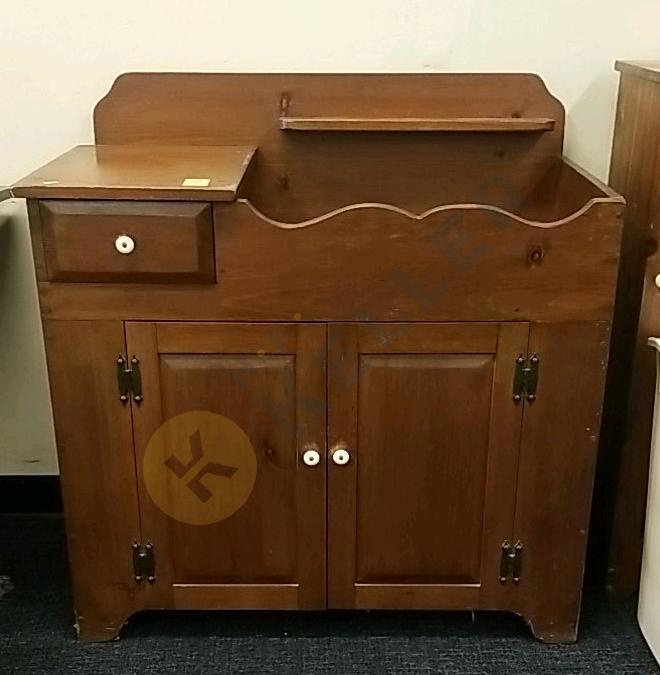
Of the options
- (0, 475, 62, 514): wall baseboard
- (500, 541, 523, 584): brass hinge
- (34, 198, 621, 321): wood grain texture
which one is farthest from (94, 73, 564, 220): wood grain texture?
(0, 475, 62, 514): wall baseboard

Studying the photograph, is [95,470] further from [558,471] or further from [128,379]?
[558,471]

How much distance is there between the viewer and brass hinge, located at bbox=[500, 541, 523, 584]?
1.45m

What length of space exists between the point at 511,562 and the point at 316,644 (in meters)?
0.37

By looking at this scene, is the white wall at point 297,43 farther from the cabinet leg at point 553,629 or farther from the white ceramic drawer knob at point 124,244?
the cabinet leg at point 553,629

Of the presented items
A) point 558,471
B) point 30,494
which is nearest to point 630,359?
point 558,471

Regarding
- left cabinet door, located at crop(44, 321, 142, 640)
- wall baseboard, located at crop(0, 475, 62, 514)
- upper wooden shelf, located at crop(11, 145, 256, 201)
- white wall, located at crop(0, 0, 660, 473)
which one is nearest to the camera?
upper wooden shelf, located at crop(11, 145, 256, 201)

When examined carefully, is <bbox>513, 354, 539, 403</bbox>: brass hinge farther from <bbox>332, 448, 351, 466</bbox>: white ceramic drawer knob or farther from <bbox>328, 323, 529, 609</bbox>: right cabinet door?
<bbox>332, 448, 351, 466</bbox>: white ceramic drawer knob

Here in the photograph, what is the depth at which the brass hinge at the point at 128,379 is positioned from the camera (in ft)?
4.39

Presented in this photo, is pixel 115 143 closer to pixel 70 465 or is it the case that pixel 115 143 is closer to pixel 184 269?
pixel 184 269

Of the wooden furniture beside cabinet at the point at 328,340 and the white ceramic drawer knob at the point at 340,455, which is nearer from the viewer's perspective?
the wooden furniture beside cabinet at the point at 328,340

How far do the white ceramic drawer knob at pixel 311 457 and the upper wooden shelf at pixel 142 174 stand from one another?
42 centimetres

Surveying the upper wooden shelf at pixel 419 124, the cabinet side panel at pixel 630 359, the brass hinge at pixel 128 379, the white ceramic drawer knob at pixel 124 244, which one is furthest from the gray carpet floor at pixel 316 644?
the upper wooden shelf at pixel 419 124

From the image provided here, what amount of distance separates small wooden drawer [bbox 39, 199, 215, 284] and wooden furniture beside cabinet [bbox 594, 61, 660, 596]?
73 centimetres

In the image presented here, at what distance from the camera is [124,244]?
1.25 m
